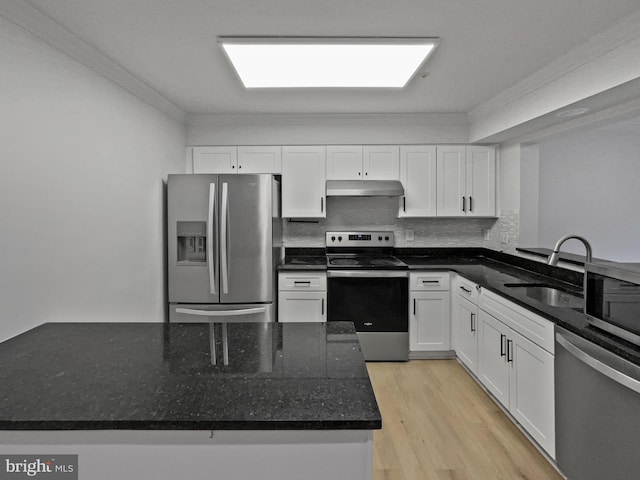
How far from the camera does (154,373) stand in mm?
1331

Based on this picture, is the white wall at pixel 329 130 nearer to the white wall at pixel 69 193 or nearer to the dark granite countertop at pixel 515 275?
the white wall at pixel 69 193

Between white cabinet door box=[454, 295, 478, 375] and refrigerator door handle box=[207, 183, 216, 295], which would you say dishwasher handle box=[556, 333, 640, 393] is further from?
refrigerator door handle box=[207, 183, 216, 295]

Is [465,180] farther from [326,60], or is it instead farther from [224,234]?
[224,234]

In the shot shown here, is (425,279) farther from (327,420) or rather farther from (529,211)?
(327,420)

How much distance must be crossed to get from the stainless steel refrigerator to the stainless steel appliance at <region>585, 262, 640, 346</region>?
2.31 metres

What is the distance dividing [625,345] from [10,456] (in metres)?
2.15

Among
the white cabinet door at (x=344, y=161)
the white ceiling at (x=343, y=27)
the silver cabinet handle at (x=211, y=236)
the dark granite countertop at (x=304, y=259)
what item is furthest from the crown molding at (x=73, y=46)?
the dark granite countertop at (x=304, y=259)

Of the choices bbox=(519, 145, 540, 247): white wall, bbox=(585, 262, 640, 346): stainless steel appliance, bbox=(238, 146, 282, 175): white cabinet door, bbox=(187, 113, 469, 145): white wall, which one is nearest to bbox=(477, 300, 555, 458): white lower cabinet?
bbox=(585, 262, 640, 346): stainless steel appliance

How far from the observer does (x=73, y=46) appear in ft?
7.15

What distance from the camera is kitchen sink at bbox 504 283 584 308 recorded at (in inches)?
104

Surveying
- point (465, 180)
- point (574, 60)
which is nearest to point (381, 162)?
point (465, 180)

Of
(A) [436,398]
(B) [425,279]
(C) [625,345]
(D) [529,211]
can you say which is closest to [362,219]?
(B) [425,279]

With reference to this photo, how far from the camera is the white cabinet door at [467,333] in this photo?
325cm

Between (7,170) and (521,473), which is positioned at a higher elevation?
(7,170)
